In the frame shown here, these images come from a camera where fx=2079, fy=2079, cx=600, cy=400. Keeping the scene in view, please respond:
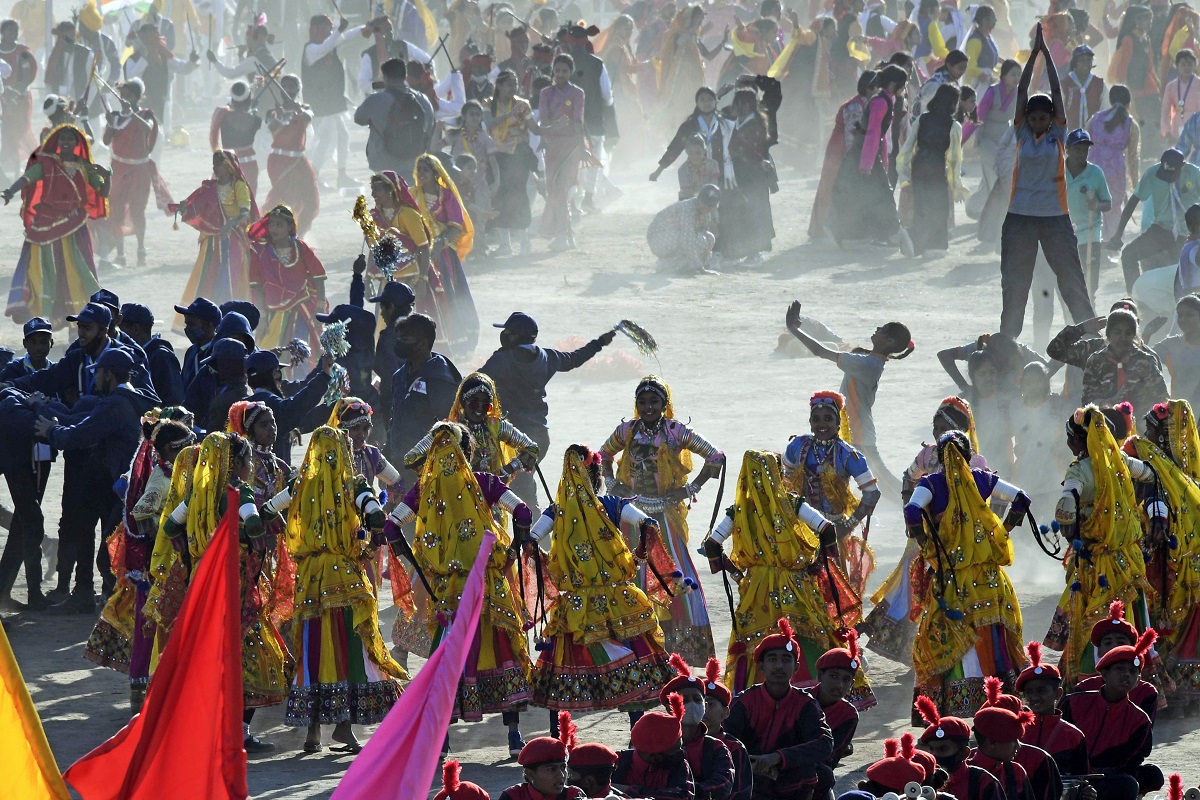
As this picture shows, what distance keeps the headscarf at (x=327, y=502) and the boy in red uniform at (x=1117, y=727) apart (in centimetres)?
327

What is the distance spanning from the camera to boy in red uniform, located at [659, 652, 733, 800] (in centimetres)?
721

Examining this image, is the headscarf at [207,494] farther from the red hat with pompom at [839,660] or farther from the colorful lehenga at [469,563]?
the red hat with pompom at [839,660]

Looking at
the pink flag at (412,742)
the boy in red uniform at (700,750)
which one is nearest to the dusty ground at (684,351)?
the boy in red uniform at (700,750)

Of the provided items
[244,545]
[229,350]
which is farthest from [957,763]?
[229,350]

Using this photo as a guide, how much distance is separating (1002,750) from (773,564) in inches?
96.8

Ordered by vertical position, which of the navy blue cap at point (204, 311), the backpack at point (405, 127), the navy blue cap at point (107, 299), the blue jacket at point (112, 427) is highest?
the backpack at point (405, 127)

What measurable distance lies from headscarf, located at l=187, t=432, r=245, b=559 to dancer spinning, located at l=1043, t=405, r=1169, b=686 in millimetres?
3732

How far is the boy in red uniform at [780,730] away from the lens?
24.8 ft

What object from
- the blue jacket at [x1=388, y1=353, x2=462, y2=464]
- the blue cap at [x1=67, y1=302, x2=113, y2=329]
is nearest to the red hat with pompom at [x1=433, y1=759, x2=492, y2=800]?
the blue jacket at [x1=388, y1=353, x2=462, y2=464]

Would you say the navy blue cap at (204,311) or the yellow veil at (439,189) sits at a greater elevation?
the yellow veil at (439,189)

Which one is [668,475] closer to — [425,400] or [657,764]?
[425,400]

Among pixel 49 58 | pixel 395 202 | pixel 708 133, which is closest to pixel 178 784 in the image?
pixel 395 202

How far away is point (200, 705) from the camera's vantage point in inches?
275

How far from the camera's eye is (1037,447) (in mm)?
13023
